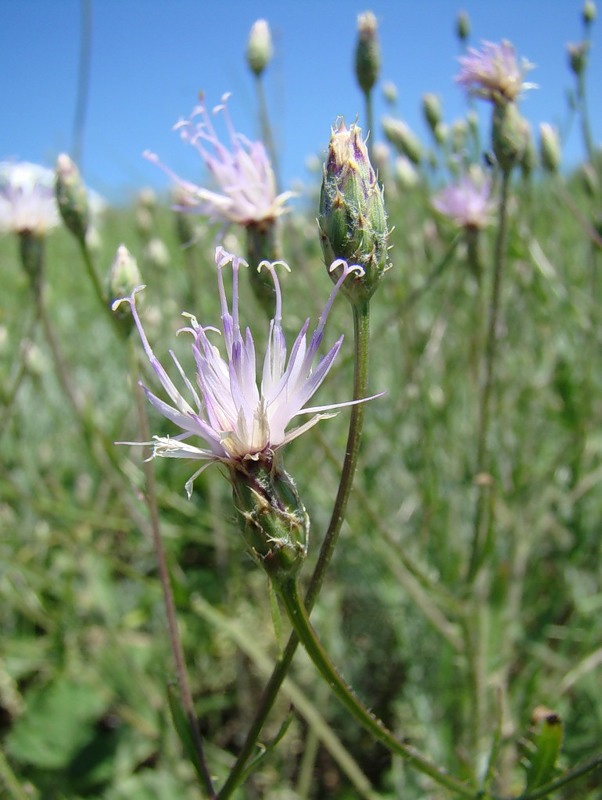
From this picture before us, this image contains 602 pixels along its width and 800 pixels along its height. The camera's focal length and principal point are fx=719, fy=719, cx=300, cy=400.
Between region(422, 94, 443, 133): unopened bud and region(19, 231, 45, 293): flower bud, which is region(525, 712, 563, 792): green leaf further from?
region(422, 94, 443, 133): unopened bud

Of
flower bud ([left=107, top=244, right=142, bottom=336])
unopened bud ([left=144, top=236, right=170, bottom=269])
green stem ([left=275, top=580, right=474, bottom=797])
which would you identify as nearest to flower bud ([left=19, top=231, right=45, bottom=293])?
flower bud ([left=107, top=244, right=142, bottom=336])

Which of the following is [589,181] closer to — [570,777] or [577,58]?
[577,58]

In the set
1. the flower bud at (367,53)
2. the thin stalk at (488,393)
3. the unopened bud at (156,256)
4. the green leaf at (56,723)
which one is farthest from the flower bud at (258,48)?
the green leaf at (56,723)

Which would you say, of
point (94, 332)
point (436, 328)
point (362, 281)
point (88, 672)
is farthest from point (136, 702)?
point (94, 332)

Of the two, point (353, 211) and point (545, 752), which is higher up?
point (353, 211)

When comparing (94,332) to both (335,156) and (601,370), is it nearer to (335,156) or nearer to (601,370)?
(601,370)

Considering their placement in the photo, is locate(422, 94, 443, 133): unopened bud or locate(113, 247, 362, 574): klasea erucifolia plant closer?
locate(113, 247, 362, 574): klasea erucifolia plant

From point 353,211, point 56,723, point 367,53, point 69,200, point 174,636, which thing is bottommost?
point 56,723

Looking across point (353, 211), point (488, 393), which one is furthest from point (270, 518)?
point (488, 393)
